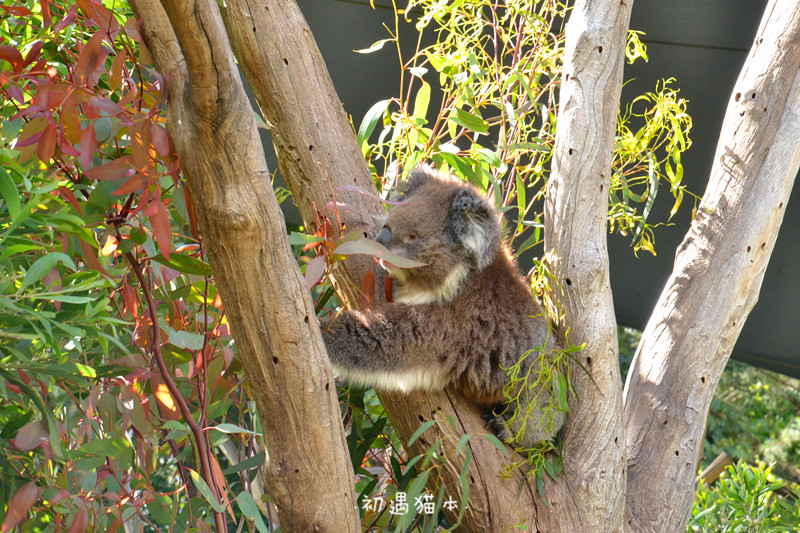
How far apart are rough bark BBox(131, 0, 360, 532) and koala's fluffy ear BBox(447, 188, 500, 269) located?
686mm

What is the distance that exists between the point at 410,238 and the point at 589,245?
427 mm

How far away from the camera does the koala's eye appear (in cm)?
173

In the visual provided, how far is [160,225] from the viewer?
41.2 inches

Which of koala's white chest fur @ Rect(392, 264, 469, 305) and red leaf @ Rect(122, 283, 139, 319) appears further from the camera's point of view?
koala's white chest fur @ Rect(392, 264, 469, 305)

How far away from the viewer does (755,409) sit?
6.58m

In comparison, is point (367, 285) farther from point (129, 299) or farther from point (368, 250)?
point (129, 299)

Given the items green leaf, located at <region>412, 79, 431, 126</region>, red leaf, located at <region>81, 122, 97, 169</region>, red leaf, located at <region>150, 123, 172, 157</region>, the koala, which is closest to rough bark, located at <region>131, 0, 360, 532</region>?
red leaf, located at <region>150, 123, 172, 157</region>

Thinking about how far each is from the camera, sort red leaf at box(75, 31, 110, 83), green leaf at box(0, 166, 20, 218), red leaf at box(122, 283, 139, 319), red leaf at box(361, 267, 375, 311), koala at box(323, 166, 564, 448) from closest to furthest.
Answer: green leaf at box(0, 166, 20, 218)
red leaf at box(75, 31, 110, 83)
red leaf at box(122, 283, 139, 319)
red leaf at box(361, 267, 375, 311)
koala at box(323, 166, 564, 448)

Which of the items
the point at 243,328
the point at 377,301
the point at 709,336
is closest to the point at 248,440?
the point at 377,301

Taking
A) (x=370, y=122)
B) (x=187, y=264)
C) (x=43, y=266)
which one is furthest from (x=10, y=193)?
(x=370, y=122)

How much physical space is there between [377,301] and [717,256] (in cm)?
84

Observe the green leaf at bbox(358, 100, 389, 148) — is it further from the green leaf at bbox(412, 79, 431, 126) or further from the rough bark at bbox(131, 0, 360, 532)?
the rough bark at bbox(131, 0, 360, 532)

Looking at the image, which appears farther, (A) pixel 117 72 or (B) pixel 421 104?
(B) pixel 421 104

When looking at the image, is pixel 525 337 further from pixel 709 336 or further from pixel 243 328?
pixel 243 328
